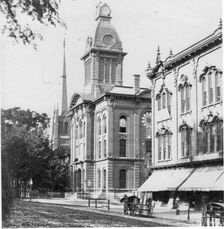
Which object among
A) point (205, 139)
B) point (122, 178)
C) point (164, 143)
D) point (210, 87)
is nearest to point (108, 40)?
point (122, 178)

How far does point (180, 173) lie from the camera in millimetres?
30109

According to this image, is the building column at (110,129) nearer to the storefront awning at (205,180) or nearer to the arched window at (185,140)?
the arched window at (185,140)

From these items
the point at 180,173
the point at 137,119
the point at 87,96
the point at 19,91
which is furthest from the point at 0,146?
the point at 87,96

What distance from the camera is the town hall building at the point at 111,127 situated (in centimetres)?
5038

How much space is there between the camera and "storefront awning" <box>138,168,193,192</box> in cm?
2940

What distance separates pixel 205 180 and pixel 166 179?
519 cm

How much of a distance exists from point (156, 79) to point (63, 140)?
63559 mm

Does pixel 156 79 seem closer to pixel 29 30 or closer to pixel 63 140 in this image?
pixel 29 30

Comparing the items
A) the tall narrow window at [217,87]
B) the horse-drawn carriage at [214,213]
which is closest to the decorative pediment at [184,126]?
the tall narrow window at [217,87]

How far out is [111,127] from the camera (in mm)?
50906

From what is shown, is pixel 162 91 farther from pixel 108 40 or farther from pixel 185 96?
pixel 108 40

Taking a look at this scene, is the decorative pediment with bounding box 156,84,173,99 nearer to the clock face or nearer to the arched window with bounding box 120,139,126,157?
the clock face

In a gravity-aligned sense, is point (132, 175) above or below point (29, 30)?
below

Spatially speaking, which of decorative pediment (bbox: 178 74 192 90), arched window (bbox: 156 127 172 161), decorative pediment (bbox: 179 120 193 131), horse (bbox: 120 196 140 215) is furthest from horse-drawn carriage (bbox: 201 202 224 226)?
arched window (bbox: 156 127 172 161)
